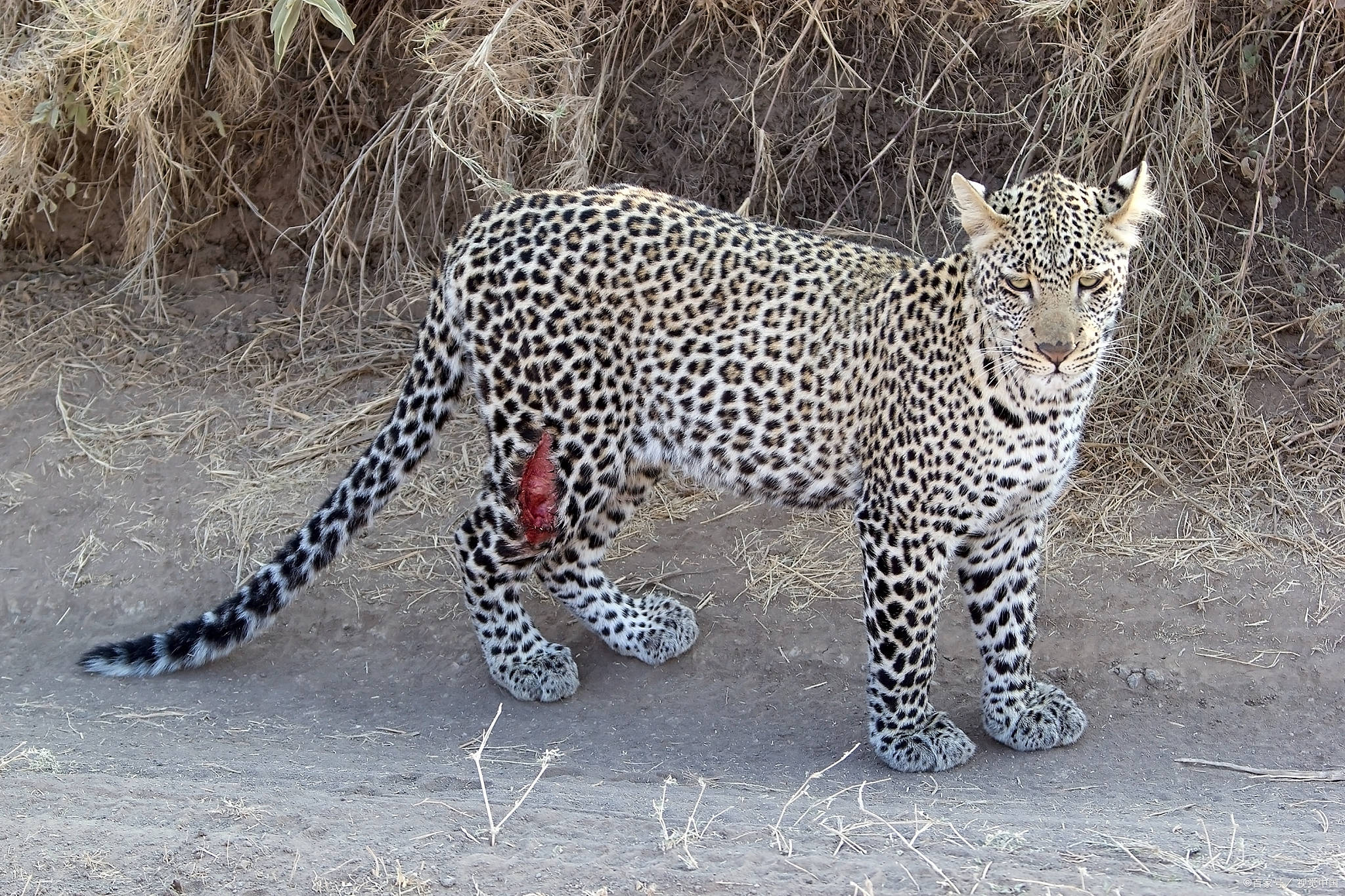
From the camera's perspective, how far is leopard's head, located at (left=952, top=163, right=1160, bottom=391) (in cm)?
440

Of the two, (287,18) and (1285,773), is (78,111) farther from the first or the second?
(1285,773)

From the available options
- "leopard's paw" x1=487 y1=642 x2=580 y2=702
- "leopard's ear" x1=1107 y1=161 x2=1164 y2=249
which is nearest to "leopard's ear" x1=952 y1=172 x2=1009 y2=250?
"leopard's ear" x1=1107 y1=161 x2=1164 y2=249

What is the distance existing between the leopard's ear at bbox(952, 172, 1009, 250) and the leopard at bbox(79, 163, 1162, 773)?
0.01 meters

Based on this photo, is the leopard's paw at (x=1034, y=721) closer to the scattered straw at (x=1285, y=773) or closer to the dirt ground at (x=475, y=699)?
the dirt ground at (x=475, y=699)

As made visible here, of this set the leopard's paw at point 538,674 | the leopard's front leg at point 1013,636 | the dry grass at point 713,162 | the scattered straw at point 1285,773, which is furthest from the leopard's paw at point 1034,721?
the leopard's paw at point 538,674

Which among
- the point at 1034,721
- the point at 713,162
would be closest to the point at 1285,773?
the point at 1034,721

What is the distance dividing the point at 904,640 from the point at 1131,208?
Result: 5.60 feet

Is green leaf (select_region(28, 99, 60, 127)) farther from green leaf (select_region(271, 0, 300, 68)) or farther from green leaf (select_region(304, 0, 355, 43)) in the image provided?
green leaf (select_region(304, 0, 355, 43))

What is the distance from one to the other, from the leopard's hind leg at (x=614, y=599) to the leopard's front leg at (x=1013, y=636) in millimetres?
1354

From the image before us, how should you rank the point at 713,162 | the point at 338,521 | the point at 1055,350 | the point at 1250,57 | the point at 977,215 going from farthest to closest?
the point at 713,162
the point at 1250,57
the point at 338,521
the point at 977,215
the point at 1055,350

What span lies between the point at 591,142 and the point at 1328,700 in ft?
14.1

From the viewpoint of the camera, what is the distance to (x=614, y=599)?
19.7 ft

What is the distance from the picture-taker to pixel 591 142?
23.0ft

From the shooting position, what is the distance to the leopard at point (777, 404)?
469 cm
